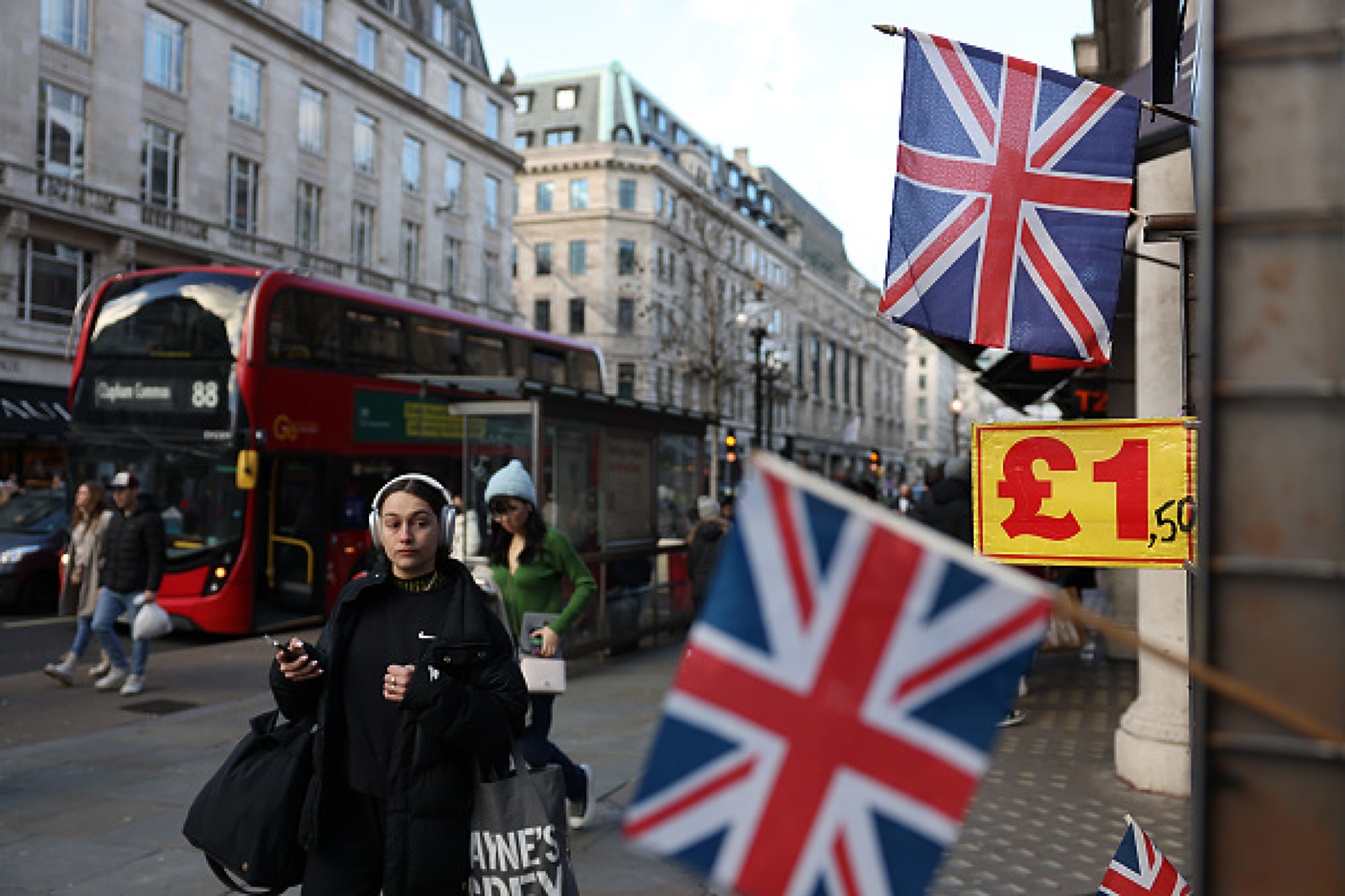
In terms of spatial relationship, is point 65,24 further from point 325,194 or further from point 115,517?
point 115,517

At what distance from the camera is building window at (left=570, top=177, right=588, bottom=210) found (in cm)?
6244

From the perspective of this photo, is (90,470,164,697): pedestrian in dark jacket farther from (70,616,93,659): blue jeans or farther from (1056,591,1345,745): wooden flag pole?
(1056,591,1345,745): wooden flag pole

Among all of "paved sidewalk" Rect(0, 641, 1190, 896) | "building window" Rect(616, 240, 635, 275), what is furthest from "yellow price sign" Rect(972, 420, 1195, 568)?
"building window" Rect(616, 240, 635, 275)

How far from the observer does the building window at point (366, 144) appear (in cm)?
3900

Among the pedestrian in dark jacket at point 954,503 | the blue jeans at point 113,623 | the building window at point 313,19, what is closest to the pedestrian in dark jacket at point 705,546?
the pedestrian in dark jacket at point 954,503

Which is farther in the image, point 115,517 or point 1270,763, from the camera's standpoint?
point 115,517

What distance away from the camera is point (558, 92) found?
68.5 meters

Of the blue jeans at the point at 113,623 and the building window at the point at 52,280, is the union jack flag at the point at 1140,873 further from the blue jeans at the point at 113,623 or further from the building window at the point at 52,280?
the building window at the point at 52,280

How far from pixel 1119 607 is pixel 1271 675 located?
11771 mm

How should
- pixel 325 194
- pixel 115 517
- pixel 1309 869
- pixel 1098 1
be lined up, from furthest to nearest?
pixel 325 194 < pixel 1098 1 < pixel 115 517 < pixel 1309 869

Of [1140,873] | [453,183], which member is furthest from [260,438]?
[453,183]

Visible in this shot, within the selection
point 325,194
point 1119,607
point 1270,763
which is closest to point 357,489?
point 1119,607

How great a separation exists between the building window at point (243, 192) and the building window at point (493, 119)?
13.5 metres

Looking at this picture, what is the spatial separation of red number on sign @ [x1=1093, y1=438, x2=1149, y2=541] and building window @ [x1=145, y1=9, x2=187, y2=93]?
31856mm
